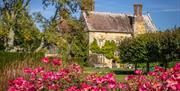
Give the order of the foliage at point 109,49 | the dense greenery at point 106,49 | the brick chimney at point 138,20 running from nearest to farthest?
the dense greenery at point 106,49
the foliage at point 109,49
the brick chimney at point 138,20

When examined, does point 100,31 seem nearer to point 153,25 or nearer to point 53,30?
point 153,25

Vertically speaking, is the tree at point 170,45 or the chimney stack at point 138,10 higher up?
the chimney stack at point 138,10

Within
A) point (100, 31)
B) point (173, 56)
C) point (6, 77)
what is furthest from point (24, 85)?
point (100, 31)

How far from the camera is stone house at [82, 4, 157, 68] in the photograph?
6656 cm

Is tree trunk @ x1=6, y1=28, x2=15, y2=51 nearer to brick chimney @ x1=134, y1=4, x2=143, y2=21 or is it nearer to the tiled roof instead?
the tiled roof

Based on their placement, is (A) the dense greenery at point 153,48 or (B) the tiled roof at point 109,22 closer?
(A) the dense greenery at point 153,48

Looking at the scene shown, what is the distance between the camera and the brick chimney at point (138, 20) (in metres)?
70.0

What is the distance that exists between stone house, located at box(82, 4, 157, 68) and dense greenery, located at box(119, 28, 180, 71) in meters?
15.8

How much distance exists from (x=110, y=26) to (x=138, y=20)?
502 cm

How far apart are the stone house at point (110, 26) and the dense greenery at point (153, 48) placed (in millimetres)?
15809

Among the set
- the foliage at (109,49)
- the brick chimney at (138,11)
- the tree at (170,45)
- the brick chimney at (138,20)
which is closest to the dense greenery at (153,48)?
the tree at (170,45)

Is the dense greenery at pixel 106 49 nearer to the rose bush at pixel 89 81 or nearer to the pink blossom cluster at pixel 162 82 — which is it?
the rose bush at pixel 89 81

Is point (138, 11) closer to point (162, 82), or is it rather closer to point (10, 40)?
point (10, 40)

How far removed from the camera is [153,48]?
4600 cm
